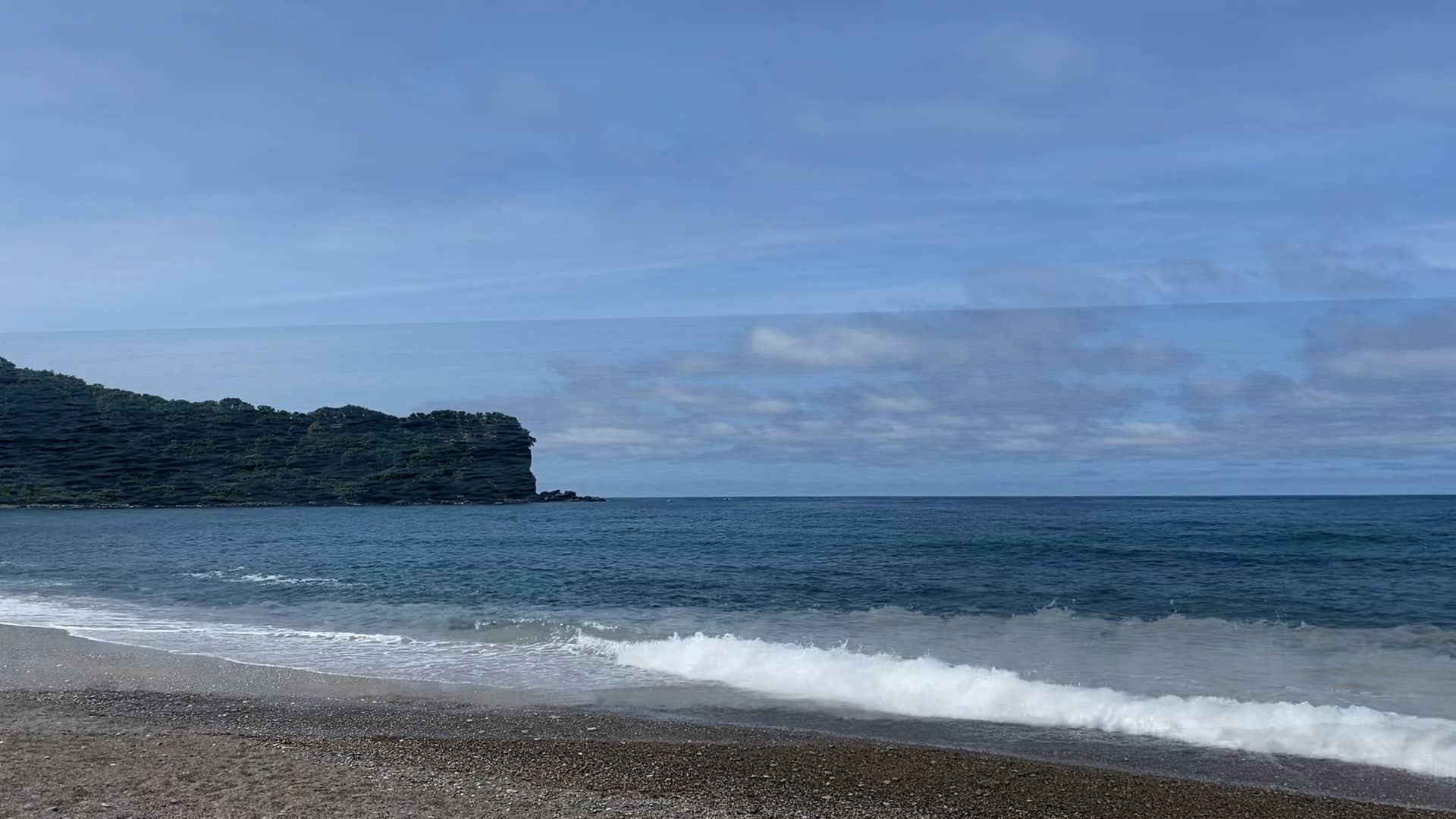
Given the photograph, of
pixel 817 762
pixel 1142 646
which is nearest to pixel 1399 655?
pixel 1142 646

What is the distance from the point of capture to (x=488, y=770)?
9328 mm

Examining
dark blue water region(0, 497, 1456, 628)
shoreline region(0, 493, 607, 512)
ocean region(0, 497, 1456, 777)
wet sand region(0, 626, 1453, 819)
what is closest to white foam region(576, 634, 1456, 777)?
ocean region(0, 497, 1456, 777)

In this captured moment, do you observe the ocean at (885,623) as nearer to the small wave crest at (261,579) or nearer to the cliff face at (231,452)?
the small wave crest at (261,579)

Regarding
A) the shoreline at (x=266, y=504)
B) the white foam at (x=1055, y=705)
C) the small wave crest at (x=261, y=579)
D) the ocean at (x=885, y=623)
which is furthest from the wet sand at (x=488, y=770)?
the shoreline at (x=266, y=504)

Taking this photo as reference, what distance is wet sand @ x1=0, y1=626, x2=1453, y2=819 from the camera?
8.12 meters

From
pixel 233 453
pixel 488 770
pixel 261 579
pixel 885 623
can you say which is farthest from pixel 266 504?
pixel 488 770

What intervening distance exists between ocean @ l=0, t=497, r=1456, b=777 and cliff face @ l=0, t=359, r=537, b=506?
239ft

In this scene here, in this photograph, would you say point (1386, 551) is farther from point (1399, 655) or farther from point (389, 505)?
point (389, 505)

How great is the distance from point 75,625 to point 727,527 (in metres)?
48.6

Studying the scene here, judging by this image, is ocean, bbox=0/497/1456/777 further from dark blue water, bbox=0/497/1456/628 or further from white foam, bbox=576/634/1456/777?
dark blue water, bbox=0/497/1456/628

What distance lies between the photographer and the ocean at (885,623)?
12.7 meters

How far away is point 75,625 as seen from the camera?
781 inches

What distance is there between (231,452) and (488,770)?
132 metres

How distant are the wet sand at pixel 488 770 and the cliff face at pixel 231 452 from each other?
114 metres
